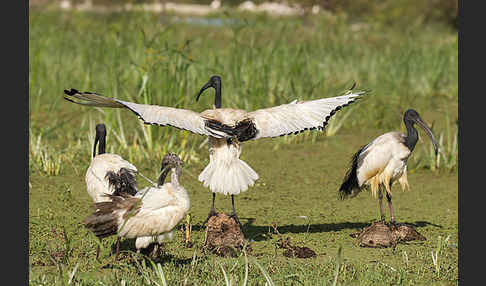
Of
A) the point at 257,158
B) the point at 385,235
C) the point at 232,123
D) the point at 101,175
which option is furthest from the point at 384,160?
the point at 257,158

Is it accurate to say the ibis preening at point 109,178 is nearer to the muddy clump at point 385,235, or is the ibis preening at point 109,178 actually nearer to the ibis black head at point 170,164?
the ibis black head at point 170,164

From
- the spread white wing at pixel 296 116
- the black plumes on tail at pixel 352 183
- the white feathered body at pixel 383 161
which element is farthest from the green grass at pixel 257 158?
the spread white wing at pixel 296 116

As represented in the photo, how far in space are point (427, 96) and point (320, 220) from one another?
7006 mm

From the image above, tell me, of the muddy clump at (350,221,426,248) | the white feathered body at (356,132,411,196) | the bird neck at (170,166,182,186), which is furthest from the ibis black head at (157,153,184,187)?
the white feathered body at (356,132,411,196)

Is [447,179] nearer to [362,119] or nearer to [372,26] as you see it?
[362,119]

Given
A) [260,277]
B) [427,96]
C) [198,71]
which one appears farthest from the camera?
[427,96]

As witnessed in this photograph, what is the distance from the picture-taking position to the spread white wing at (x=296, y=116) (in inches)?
231

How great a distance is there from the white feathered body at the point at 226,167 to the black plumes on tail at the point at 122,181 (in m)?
0.52

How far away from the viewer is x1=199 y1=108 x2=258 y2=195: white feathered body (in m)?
5.72

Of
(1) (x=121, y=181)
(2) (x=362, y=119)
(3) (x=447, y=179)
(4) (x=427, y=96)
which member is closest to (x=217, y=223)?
(1) (x=121, y=181)

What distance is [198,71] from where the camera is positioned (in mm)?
10047

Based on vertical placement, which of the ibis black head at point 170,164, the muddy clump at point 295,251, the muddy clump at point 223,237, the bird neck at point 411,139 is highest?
the bird neck at point 411,139

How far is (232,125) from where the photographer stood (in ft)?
19.0

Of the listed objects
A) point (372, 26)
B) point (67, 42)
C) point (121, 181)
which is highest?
point (372, 26)
